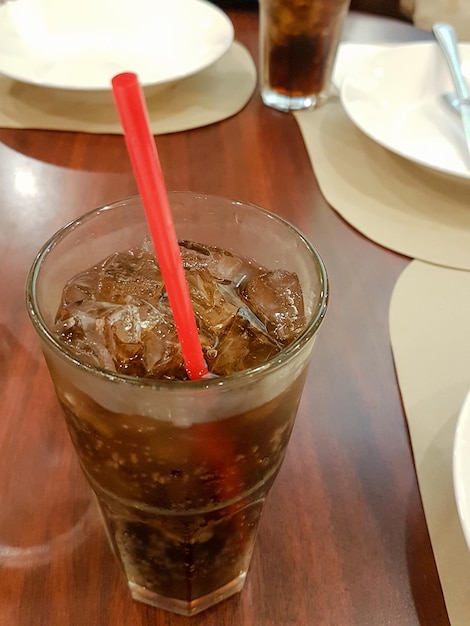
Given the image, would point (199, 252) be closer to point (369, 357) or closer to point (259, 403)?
point (259, 403)

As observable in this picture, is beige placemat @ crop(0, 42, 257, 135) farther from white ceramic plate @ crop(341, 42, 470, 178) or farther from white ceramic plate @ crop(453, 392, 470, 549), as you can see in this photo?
white ceramic plate @ crop(453, 392, 470, 549)

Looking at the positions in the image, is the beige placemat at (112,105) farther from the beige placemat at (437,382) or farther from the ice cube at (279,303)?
the ice cube at (279,303)

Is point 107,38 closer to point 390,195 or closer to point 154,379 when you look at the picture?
point 390,195

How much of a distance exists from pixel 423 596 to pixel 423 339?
12.5 inches

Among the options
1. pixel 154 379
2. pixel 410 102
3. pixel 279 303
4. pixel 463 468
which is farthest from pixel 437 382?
pixel 410 102

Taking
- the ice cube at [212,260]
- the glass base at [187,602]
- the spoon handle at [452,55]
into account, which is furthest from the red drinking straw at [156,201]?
the spoon handle at [452,55]

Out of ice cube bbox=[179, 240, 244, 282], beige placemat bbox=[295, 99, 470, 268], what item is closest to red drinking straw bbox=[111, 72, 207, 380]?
ice cube bbox=[179, 240, 244, 282]

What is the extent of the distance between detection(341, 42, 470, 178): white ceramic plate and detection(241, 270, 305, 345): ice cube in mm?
562

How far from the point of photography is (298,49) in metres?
1.20

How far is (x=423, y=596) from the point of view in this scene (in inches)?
21.8

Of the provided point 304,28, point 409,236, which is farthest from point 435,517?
point 304,28

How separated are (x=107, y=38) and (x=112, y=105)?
0.26 meters

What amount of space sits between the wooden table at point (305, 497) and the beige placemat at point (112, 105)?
27cm

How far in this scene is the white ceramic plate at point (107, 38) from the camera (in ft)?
4.01
